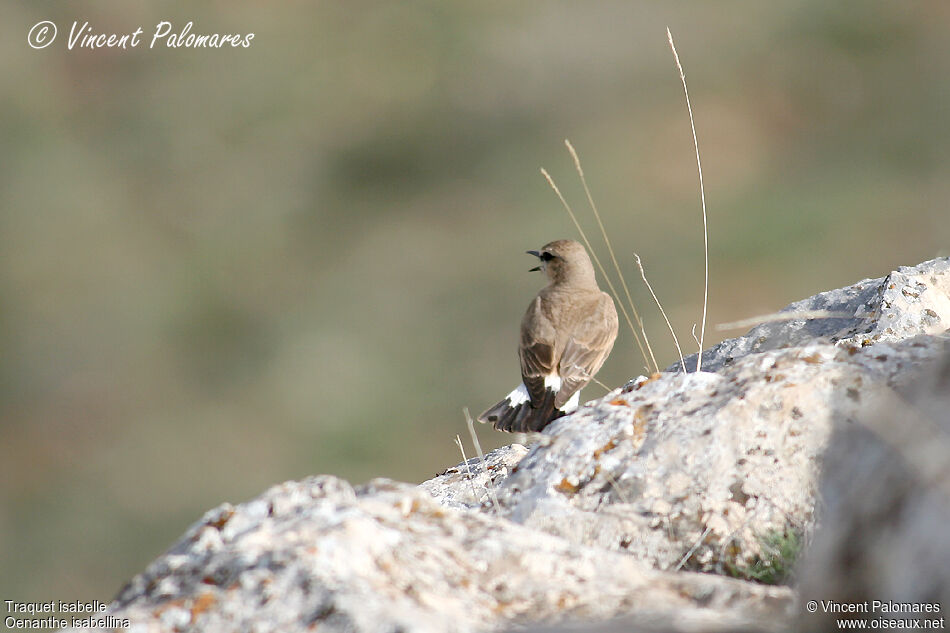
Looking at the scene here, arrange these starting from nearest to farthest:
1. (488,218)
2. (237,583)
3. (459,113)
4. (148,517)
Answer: (237,583) → (148,517) → (488,218) → (459,113)

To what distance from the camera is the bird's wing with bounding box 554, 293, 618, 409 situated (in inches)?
319

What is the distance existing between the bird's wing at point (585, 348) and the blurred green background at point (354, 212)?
6978mm

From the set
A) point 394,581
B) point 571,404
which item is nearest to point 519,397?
point 571,404

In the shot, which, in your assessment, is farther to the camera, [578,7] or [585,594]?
[578,7]

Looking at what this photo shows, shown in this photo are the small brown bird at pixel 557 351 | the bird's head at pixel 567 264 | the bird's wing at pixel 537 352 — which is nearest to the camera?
the small brown bird at pixel 557 351

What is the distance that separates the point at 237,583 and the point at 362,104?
26190 mm

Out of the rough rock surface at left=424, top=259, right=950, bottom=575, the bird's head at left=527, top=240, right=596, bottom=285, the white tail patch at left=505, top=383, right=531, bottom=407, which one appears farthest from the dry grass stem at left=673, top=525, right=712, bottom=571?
the bird's head at left=527, top=240, right=596, bottom=285

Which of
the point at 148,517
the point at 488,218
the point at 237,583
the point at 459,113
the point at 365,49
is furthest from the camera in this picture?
the point at 365,49

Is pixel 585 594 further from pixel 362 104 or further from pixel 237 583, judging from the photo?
pixel 362 104

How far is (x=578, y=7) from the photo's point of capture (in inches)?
1116

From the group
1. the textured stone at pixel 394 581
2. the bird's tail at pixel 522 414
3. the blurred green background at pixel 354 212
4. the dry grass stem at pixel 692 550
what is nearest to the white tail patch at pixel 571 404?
the bird's tail at pixel 522 414

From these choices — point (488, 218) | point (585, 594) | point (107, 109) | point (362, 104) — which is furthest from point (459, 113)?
point (585, 594)

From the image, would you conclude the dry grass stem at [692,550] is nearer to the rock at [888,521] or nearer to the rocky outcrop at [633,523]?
the rocky outcrop at [633,523]

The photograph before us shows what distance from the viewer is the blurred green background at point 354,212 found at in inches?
761
